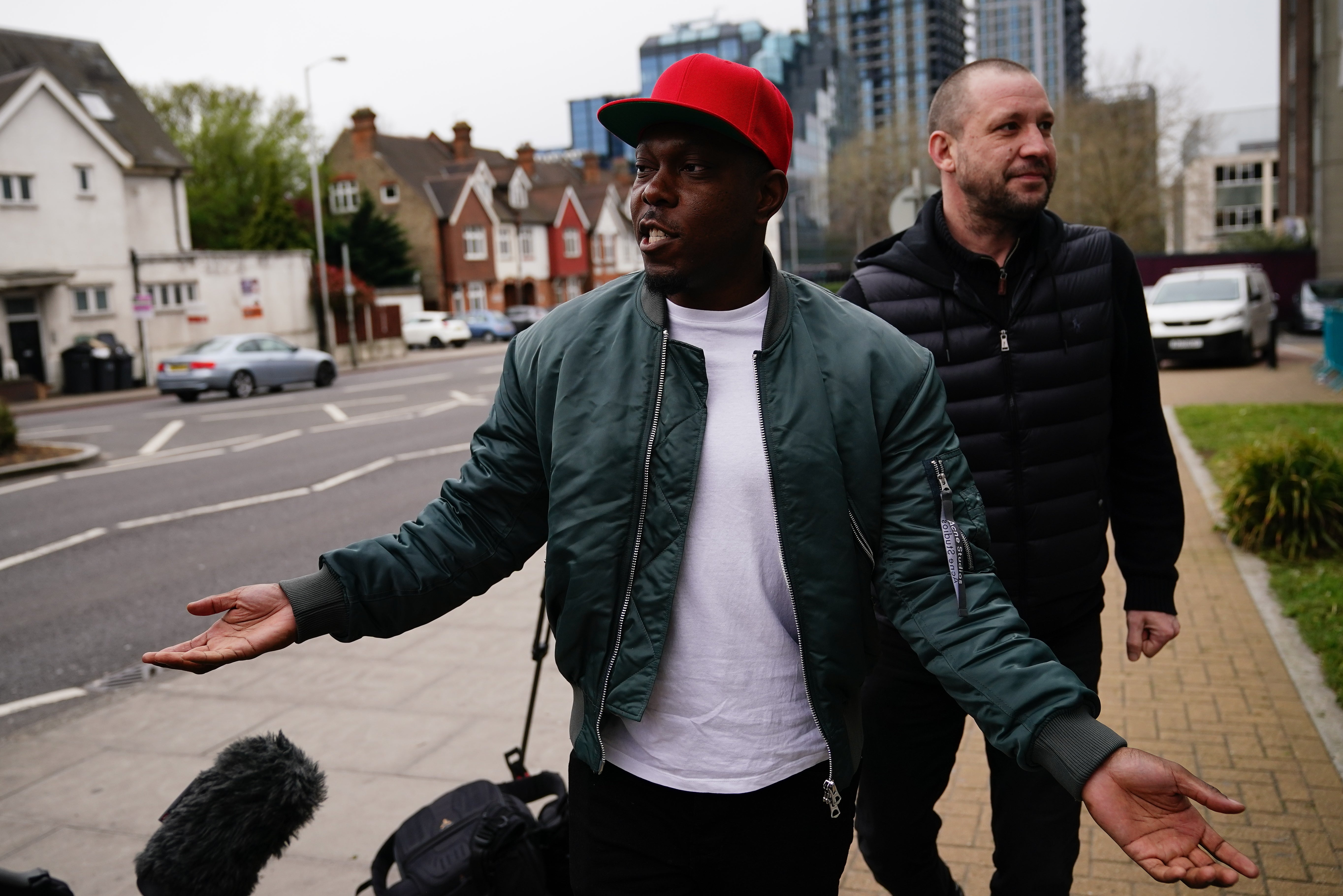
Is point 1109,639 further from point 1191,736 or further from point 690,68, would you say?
point 690,68

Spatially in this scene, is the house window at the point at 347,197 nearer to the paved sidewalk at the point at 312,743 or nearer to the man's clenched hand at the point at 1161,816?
the paved sidewalk at the point at 312,743

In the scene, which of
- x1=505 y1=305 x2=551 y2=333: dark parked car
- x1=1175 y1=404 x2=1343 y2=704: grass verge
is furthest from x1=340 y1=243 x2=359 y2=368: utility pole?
x1=1175 y1=404 x2=1343 y2=704: grass verge

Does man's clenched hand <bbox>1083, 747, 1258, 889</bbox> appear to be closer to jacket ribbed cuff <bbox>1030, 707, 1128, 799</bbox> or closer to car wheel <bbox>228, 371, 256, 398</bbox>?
jacket ribbed cuff <bbox>1030, 707, 1128, 799</bbox>

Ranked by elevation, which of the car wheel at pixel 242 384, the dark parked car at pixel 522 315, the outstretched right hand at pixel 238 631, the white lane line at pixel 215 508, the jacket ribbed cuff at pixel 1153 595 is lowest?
the white lane line at pixel 215 508

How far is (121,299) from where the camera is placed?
113ft

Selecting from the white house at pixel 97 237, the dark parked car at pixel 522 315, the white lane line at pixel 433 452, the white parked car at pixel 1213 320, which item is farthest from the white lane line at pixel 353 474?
the dark parked car at pixel 522 315

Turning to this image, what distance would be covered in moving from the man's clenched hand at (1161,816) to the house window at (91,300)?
36057 mm

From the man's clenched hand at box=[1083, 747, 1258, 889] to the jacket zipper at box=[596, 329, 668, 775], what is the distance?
764 mm

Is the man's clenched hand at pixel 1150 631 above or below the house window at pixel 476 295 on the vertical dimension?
below

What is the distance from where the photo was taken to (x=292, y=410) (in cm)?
2197

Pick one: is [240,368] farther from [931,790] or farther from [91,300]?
[931,790]

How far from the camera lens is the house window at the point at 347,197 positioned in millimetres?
59219

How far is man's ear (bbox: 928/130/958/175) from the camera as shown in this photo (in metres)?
2.91

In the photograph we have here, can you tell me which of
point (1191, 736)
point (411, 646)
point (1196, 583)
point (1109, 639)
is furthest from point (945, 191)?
point (1196, 583)
